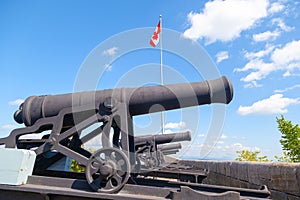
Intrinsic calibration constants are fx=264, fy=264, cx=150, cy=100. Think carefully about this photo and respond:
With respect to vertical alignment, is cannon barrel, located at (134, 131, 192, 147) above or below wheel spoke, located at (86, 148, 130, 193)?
above

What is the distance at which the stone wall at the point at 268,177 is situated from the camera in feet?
10.4

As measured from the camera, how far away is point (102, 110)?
2.90m

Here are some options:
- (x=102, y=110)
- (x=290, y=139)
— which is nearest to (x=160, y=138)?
(x=290, y=139)

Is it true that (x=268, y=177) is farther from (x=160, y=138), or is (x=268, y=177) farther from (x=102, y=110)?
(x=160, y=138)

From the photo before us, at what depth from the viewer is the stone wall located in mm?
3170

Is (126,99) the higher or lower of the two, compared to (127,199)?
higher

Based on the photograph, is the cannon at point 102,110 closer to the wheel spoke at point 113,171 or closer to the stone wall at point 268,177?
the wheel spoke at point 113,171

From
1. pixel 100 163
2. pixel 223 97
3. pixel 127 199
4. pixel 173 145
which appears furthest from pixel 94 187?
pixel 173 145

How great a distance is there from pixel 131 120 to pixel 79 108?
682 mm

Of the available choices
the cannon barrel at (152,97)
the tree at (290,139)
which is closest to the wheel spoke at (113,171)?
the cannon barrel at (152,97)

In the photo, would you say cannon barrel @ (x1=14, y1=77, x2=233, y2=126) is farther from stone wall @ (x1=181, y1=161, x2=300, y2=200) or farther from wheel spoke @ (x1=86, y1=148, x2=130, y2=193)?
stone wall @ (x1=181, y1=161, x2=300, y2=200)

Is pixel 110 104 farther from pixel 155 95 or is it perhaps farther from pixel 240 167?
pixel 240 167

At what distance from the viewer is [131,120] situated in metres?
3.36

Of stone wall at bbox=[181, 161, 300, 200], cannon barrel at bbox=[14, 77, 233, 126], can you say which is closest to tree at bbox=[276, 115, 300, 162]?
stone wall at bbox=[181, 161, 300, 200]
